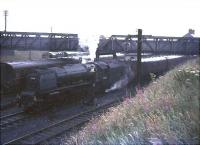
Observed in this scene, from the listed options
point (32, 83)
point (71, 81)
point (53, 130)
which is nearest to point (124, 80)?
point (71, 81)

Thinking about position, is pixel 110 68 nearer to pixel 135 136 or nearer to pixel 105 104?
pixel 105 104

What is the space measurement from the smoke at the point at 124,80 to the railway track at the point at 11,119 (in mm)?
10792

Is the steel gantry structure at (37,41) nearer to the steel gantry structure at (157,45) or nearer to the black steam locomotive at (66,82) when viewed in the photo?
the steel gantry structure at (157,45)

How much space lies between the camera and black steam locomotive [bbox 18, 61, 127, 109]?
22.3 m

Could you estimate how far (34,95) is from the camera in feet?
72.1

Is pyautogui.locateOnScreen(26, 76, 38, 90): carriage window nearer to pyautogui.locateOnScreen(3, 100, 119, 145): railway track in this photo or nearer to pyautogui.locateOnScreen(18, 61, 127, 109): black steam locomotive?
pyautogui.locateOnScreen(18, 61, 127, 109): black steam locomotive

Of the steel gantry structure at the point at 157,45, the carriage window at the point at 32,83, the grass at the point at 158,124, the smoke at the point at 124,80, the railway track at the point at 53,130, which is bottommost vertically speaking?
the railway track at the point at 53,130

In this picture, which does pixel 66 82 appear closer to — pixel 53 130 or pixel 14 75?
pixel 14 75

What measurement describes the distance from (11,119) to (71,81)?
6082mm

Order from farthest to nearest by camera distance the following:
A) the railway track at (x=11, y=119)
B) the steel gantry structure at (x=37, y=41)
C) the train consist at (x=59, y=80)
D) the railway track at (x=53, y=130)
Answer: the steel gantry structure at (x=37, y=41), the train consist at (x=59, y=80), the railway track at (x=11, y=119), the railway track at (x=53, y=130)

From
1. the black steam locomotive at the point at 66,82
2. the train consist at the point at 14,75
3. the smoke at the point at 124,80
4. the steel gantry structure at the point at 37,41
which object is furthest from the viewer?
the steel gantry structure at the point at 37,41

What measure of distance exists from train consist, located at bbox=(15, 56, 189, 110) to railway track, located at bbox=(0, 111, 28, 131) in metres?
0.67

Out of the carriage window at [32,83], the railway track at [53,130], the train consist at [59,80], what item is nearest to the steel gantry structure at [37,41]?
the train consist at [59,80]

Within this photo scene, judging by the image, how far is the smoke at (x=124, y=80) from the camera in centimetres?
3176
